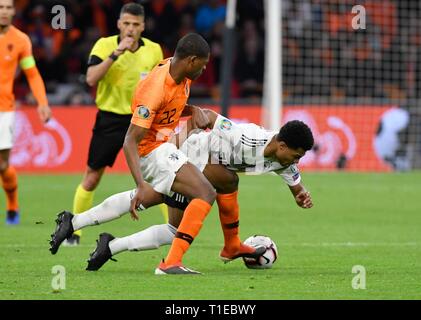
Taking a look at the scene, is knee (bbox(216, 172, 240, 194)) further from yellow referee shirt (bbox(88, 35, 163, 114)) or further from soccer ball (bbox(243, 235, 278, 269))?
yellow referee shirt (bbox(88, 35, 163, 114))

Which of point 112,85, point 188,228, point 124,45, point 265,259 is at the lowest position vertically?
point 265,259

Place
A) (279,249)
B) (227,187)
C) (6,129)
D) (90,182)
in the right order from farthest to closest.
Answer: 1. (6,129)
2. (90,182)
3. (279,249)
4. (227,187)

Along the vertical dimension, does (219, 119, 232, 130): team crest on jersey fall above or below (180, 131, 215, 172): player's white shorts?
above

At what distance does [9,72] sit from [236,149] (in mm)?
4233

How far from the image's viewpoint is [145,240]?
8758 millimetres

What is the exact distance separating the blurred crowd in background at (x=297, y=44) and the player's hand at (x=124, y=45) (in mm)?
10572

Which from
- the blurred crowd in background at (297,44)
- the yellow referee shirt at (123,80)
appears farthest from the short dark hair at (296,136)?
the blurred crowd in background at (297,44)

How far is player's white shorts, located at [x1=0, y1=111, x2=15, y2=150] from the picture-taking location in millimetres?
12281

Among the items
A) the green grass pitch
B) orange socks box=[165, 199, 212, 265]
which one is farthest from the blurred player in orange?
orange socks box=[165, 199, 212, 265]

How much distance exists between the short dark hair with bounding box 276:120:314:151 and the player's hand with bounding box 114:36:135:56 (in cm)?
257

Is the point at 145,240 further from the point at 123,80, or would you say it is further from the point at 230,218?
the point at 123,80

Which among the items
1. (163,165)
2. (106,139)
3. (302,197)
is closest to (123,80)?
(106,139)

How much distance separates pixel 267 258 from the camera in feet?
29.8

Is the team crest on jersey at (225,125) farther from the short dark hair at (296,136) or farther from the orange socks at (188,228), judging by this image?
the orange socks at (188,228)
